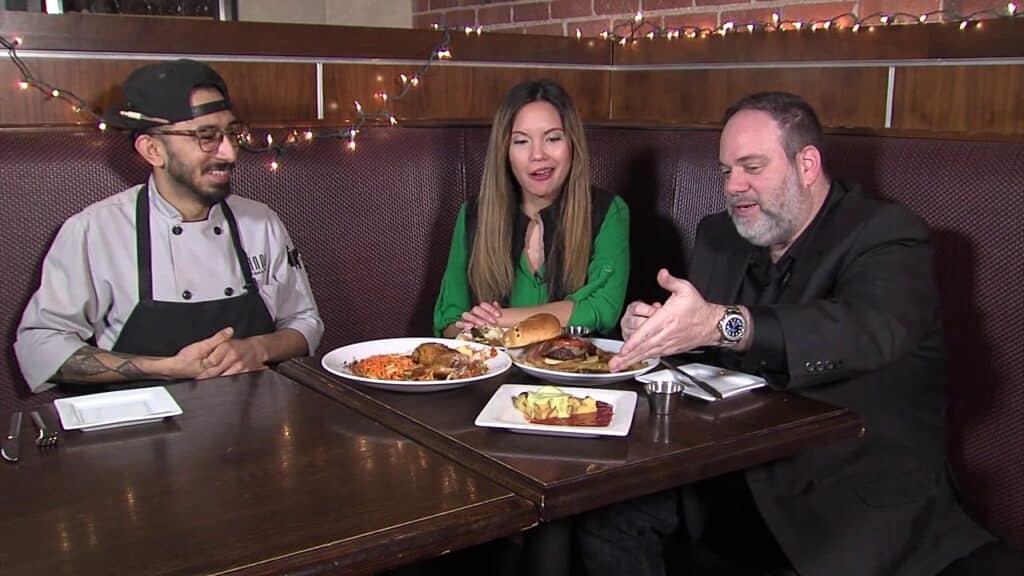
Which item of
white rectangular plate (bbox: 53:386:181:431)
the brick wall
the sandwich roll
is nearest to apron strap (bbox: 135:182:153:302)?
white rectangular plate (bbox: 53:386:181:431)

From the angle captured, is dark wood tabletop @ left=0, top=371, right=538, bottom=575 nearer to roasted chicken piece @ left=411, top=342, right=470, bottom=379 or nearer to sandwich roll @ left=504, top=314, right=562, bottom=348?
roasted chicken piece @ left=411, top=342, right=470, bottom=379

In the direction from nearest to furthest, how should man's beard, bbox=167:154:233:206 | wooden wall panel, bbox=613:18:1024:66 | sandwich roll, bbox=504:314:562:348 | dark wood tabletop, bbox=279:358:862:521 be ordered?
dark wood tabletop, bbox=279:358:862:521, sandwich roll, bbox=504:314:562:348, man's beard, bbox=167:154:233:206, wooden wall panel, bbox=613:18:1024:66

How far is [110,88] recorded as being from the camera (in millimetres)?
2957

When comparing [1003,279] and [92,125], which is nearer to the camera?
[1003,279]

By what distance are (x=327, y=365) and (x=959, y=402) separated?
1401 millimetres

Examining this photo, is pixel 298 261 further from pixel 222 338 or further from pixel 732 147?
pixel 732 147

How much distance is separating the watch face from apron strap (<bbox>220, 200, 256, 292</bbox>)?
128cm

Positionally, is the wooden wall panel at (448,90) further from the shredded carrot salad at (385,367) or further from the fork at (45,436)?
the fork at (45,436)

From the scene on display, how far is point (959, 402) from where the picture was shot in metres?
2.46

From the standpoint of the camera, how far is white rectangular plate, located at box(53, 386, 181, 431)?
68.7 inches

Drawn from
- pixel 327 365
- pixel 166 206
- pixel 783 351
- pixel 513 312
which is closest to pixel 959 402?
pixel 783 351

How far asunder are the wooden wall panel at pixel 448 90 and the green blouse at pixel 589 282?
0.59m

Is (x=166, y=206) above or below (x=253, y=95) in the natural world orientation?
below

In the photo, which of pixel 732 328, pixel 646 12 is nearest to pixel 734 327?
pixel 732 328
